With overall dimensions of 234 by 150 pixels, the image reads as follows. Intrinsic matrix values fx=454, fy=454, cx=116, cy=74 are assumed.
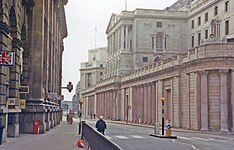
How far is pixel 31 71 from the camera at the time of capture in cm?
3500

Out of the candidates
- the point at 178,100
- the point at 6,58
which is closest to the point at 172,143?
the point at 6,58

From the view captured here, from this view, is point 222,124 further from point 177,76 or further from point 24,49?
point 24,49

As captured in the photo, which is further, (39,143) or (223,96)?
(223,96)

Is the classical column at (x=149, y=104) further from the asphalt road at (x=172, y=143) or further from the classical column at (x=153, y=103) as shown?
the asphalt road at (x=172, y=143)

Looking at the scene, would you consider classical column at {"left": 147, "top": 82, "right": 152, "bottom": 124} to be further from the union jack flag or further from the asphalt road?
the union jack flag

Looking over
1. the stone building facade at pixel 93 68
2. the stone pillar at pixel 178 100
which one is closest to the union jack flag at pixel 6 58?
the stone pillar at pixel 178 100

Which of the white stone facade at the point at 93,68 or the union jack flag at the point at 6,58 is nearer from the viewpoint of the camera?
the union jack flag at the point at 6,58

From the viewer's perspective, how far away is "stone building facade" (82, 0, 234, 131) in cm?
4588

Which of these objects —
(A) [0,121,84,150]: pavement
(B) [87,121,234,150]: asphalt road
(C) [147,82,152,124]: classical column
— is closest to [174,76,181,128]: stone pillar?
(C) [147,82,152,124]: classical column

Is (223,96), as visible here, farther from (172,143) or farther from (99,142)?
(99,142)

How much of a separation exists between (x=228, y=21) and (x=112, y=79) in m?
33.8

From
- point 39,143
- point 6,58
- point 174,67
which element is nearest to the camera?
point 6,58

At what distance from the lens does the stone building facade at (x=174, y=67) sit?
45875 mm

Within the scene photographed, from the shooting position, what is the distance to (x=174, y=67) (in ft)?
184
